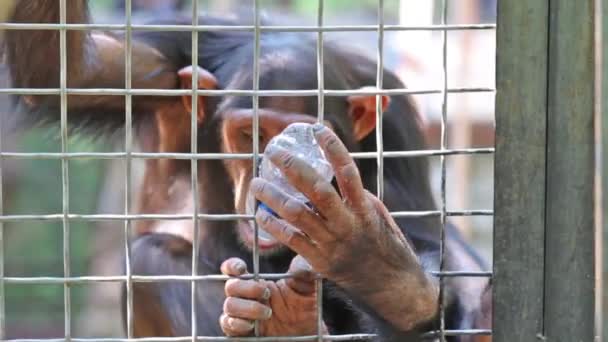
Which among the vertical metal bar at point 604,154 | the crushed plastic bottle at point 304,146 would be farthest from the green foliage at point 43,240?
the vertical metal bar at point 604,154

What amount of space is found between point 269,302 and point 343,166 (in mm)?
344

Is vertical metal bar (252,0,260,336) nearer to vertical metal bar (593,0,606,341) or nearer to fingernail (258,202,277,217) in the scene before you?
fingernail (258,202,277,217)

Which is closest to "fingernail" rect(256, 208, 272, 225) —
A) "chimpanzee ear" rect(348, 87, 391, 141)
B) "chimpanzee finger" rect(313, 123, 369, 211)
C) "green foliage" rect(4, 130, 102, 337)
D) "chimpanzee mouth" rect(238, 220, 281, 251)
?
"chimpanzee finger" rect(313, 123, 369, 211)

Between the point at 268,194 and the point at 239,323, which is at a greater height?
the point at 268,194

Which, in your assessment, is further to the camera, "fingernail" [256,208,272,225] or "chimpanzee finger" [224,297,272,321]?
"chimpanzee finger" [224,297,272,321]

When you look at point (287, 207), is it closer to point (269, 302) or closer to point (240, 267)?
point (240, 267)

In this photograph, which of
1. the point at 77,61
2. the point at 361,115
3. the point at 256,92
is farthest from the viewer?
the point at 361,115

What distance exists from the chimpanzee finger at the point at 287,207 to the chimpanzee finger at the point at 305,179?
0.06 ft

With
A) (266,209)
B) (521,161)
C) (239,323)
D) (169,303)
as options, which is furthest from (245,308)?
(169,303)

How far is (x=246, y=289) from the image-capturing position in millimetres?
1677

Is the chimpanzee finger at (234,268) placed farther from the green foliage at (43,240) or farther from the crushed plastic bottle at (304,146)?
the green foliage at (43,240)

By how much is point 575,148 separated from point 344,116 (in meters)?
1.08

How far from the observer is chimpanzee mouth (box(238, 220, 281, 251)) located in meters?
2.17

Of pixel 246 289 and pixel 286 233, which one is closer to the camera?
pixel 286 233
